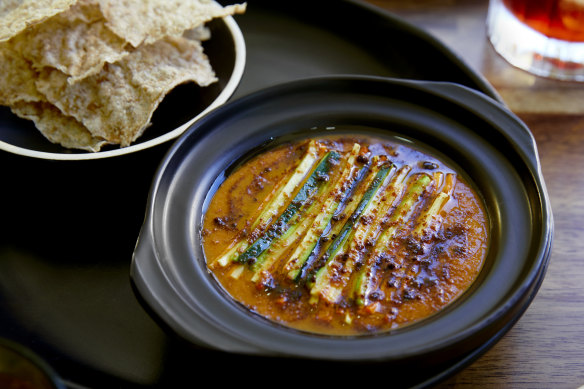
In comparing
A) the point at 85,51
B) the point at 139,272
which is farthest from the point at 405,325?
the point at 85,51

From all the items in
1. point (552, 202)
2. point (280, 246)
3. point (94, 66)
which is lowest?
point (552, 202)

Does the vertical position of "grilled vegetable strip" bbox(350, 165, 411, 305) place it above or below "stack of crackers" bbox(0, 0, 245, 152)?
below

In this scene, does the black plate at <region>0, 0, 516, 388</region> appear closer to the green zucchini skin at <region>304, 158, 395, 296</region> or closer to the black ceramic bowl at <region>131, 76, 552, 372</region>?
the black ceramic bowl at <region>131, 76, 552, 372</region>

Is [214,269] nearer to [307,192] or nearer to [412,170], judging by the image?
[307,192]

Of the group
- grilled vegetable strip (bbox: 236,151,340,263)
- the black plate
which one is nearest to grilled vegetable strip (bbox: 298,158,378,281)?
grilled vegetable strip (bbox: 236,151,340,263)

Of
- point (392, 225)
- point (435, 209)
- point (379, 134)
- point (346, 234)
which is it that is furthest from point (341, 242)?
point (379, 134)

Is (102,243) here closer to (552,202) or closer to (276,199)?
(276,199)

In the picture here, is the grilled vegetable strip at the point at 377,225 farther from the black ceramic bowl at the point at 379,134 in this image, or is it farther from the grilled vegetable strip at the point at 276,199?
the grilled vegetable strip at the point at 276,199
